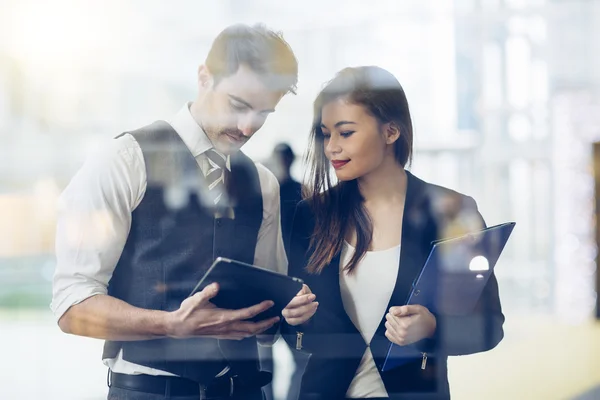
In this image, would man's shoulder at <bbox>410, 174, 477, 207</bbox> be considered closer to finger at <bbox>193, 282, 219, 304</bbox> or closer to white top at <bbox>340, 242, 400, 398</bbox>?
white top at <bbox>340, 242, 400, 398</bbox>

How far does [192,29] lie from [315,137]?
1.66 ft

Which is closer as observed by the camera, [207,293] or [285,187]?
[207,293]

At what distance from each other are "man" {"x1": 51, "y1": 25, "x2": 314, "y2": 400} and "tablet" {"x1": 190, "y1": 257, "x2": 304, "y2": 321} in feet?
0.11

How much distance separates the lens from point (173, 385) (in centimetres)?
164

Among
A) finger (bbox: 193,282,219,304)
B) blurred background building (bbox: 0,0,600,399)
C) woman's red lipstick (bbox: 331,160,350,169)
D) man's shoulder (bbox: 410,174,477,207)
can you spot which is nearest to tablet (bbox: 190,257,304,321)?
finger (bbox: 193,282,219,304)

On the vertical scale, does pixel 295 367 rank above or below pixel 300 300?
below

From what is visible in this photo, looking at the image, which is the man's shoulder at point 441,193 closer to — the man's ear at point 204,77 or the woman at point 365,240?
the woman at point 365,240

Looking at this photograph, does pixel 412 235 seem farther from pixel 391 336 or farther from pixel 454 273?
pixel 391 336

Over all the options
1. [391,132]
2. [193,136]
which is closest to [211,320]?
[193,136]

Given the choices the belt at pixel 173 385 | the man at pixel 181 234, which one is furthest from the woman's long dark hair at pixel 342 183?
the belt at pixel 173 385

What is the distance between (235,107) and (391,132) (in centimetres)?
44

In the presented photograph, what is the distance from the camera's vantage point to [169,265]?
160cm

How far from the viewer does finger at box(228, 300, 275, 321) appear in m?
1.58

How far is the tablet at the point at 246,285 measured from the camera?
1.46m
